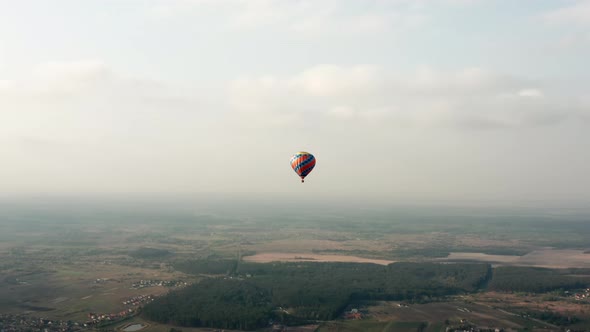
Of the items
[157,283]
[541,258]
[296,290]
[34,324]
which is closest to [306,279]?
[296,290]

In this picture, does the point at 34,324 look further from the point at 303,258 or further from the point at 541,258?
the point at 541,258

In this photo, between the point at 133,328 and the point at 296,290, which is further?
the point at 296,290

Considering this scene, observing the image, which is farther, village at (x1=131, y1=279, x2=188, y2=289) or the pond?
village at (x1=131, y1=279, x2=188, y2=289)

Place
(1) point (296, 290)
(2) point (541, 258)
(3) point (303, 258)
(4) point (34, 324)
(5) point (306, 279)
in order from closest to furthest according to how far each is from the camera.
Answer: (4) point (34, 324), (1) point (296, 290), (5) point (306, 279), (3) point (303, 258), (2) point (541, 258)

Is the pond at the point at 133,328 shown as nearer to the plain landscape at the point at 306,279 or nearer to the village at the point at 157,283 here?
the plain landscape at the point at 306,279

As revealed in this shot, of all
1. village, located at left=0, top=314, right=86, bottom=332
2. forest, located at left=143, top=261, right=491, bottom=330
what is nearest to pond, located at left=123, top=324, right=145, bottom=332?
forest, located at left=143, top=261, right=491, bottom=330

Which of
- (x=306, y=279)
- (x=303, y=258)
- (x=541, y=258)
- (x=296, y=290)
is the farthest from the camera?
(x=541, y=258)

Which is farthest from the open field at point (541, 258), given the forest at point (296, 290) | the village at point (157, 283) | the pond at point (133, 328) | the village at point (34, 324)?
the village at point (34, 324)

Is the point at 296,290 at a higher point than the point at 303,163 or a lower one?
lower

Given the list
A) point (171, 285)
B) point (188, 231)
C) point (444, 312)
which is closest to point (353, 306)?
point (444, 312)

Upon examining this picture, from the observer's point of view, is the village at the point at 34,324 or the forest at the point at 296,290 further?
the forest at the point at 296,290

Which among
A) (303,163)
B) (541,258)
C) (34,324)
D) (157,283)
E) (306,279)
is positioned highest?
(303,163)

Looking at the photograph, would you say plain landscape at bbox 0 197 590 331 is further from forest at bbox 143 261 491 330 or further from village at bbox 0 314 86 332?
village at bbox 0 314 86 332

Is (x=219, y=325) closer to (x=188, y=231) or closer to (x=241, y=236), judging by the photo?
(x=241, y=236)
